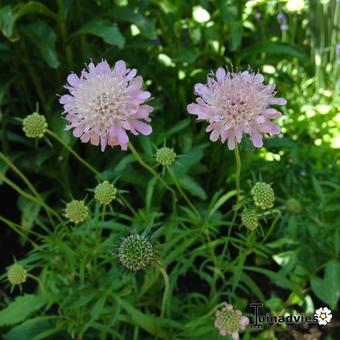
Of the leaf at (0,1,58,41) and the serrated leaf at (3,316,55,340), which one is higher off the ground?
the leaf at (0,1,58,41)

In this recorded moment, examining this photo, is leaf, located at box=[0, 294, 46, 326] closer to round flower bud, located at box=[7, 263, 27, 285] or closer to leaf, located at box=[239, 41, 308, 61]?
round flower bud, located at box=[7, 263, 27, 285]

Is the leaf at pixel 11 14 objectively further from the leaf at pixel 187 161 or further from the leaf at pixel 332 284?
the leaf at pixel 332 284

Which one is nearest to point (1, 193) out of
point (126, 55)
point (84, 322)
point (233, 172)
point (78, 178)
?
point (78, 178)

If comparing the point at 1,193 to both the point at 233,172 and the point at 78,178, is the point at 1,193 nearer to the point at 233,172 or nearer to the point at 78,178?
the point at 78,178

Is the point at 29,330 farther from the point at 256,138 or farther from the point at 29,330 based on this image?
the point at 256,138

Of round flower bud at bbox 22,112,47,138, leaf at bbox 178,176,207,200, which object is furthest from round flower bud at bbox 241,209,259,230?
leaf at bbox 178,176,207,200

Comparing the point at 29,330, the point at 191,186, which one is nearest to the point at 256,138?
the point at 191,186

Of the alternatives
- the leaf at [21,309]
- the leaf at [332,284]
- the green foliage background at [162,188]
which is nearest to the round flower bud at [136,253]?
the green foliage background at [162,188]

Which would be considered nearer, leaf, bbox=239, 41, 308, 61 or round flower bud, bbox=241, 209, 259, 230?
round flower bud, bbox=241, 209, 259, 230
